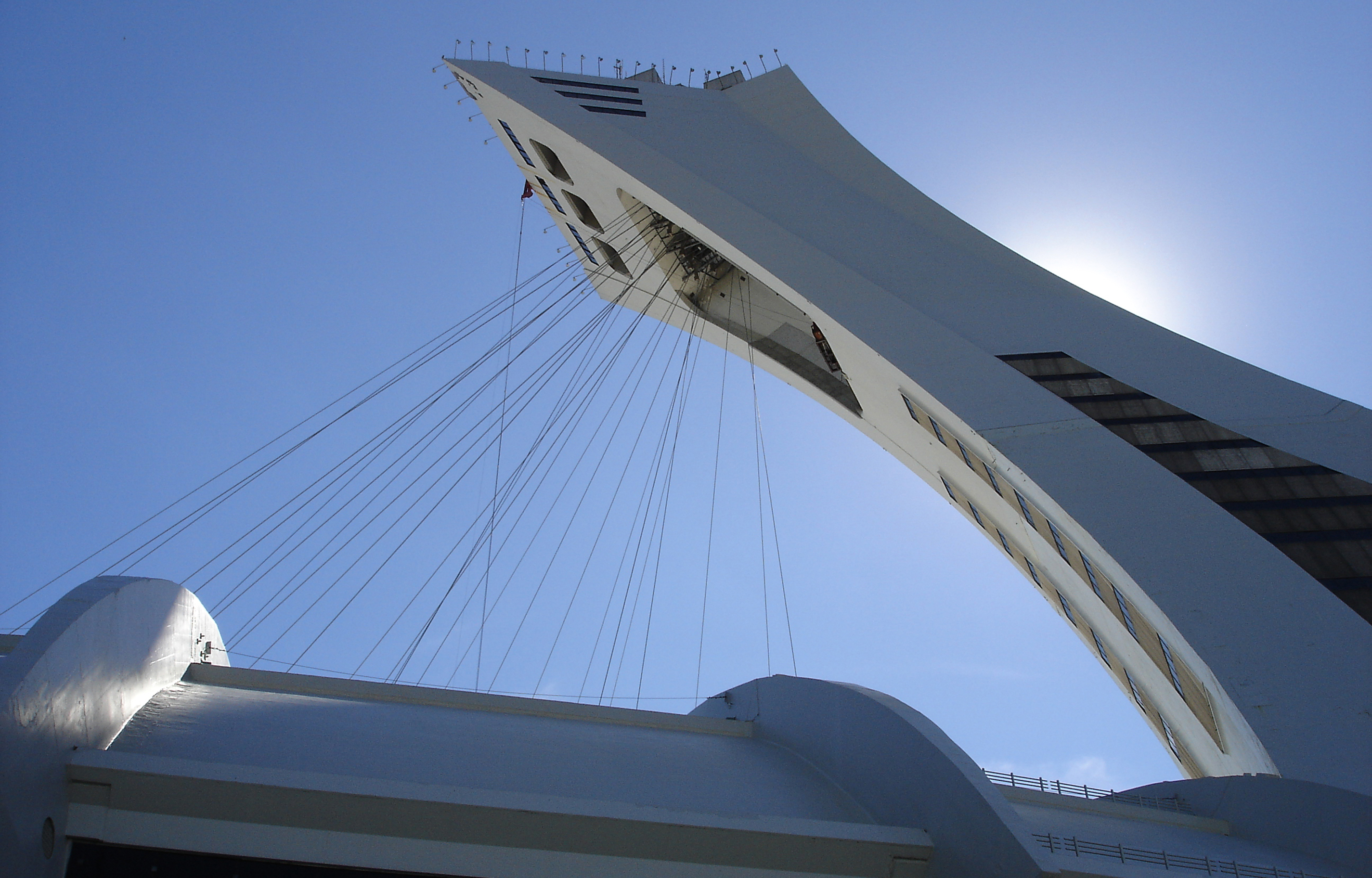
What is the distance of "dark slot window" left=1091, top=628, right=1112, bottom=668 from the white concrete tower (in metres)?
0.15

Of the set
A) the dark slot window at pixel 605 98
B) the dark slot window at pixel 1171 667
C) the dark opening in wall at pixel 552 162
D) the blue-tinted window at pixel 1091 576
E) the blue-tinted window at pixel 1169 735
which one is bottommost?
the blue-tinted window at pixel 1169 735

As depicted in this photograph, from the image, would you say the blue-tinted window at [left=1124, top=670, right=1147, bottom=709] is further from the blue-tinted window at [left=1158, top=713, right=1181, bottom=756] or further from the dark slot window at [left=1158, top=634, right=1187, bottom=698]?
the dark slot window at [left=1158, top=634, right=1187, bottom=698]

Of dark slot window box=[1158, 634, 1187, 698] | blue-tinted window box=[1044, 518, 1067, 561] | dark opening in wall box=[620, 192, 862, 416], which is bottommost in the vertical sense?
dark slot window box=[1158, 634, 1187, 698]

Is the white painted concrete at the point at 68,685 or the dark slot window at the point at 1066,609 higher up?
the dark slot window at the point at 1066,609

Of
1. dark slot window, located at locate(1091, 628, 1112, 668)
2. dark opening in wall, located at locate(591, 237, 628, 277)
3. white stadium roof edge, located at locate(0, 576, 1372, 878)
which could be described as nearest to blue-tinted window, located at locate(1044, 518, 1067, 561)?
dark slot window, located at locate(1091, 628, 1112, 668)

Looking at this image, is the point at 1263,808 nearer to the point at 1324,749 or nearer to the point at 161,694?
the point at 1324,749

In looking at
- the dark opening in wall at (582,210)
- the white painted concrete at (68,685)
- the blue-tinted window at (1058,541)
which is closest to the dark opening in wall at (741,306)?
the dark opening in wall at (582,210)

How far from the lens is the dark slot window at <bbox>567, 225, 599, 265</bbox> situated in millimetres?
26094

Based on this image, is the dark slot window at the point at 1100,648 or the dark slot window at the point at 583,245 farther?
the dark slot window at the point at 583,245

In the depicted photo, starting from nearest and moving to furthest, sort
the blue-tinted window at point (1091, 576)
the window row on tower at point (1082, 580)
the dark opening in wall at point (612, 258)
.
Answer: the window row on tower at point (1082, 580)
the blue-tinted window at point (1091, 576)
the dark opening in wall at point (612, 258)

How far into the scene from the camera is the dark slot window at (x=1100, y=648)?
16.2 m

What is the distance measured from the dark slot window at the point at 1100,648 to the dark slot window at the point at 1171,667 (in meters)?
3.53

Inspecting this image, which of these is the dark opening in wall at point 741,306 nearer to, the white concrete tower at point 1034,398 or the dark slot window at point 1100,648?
the white concrete tower at point 1034,398

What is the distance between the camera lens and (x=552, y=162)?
2370cm
